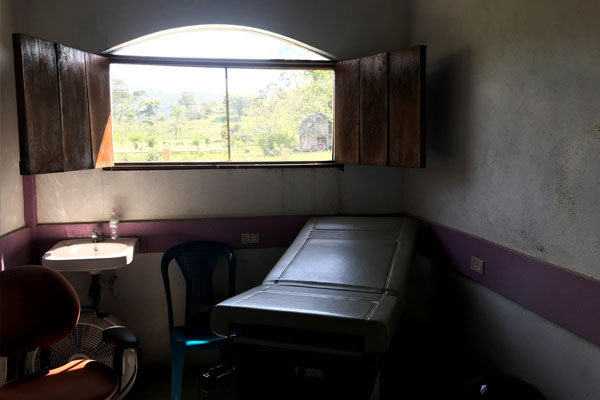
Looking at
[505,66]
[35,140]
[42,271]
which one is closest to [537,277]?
[505,66]

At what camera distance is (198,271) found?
333 centimetres

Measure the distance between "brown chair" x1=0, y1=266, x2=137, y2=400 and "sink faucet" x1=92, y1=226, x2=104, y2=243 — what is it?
0.76m

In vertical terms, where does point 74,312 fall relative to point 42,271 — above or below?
below

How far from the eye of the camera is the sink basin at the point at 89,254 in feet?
9.12

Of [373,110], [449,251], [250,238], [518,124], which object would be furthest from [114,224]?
[518,124]

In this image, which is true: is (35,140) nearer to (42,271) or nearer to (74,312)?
(42,271)

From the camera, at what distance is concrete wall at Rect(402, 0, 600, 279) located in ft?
6.02

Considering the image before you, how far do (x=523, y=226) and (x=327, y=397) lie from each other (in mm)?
1259

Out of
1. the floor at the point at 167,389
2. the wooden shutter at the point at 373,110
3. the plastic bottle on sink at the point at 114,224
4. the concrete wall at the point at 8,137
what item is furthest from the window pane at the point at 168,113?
the floor at the point at 167,389

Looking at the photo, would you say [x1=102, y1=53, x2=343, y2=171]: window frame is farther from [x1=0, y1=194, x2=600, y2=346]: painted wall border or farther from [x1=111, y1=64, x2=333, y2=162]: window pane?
[x1=0, y1=194, x2=600, y2=346]: painted wall border

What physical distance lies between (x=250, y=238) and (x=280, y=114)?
1.01 metres

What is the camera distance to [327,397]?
2.05m

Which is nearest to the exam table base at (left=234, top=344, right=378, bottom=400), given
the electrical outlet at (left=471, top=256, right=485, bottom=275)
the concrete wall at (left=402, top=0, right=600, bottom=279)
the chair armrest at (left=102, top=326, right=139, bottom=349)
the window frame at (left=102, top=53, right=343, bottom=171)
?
the chair armrest at (left=102, top=326, right=139, bottom=349)

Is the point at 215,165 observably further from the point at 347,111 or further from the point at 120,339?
the point at 120,339
